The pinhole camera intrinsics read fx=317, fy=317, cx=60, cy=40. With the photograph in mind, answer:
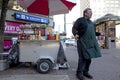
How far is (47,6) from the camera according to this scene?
37.7 ft

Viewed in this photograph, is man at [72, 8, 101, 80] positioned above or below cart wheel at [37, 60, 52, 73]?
above

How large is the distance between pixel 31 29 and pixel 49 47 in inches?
34.8

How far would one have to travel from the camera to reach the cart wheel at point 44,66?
961cm

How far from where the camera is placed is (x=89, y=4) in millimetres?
80375

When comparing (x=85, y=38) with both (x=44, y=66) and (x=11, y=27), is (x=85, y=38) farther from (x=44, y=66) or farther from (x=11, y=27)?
(x=11, y=27)

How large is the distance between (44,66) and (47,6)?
2749mm

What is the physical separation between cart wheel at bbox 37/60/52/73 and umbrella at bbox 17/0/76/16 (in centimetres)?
224

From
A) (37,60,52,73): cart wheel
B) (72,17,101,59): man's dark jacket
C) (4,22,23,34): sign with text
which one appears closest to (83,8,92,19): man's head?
(72,17,101,59): man's dark jacket

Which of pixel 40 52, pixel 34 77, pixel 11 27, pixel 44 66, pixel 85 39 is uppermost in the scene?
pixel 11 27

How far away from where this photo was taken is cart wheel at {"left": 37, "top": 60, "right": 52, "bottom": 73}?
378 inches

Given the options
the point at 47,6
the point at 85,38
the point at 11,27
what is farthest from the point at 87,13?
the point at 11,27

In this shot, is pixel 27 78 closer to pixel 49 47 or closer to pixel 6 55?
pixel 49 47

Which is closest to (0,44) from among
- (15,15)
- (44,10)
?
(44,10)

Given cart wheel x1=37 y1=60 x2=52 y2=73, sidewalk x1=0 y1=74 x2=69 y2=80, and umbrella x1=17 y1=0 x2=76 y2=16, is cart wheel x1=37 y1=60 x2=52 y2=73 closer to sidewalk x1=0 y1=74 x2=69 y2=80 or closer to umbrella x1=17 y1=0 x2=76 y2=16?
sidewalk x1=0 y1=74 x2=69 y2=80
